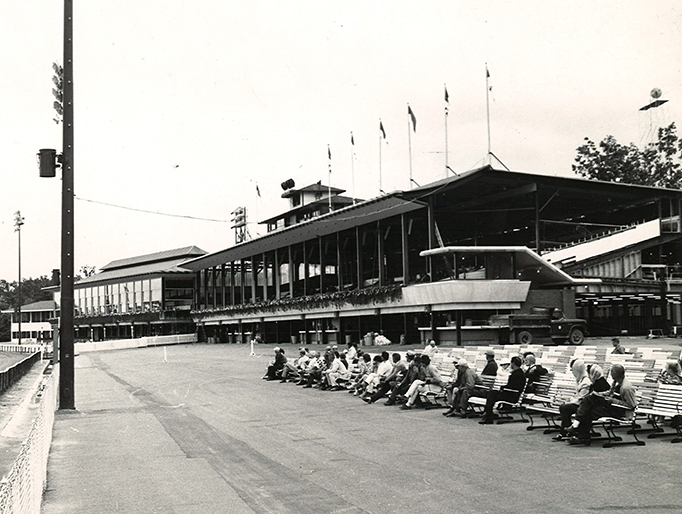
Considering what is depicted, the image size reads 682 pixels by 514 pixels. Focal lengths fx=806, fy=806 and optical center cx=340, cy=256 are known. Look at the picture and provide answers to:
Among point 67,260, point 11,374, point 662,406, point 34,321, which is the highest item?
point 67,260

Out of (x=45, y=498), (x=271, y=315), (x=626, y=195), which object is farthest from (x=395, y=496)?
(x=271, y=315)

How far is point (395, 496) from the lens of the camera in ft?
30.3

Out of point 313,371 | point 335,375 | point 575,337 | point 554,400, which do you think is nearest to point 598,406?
point 554,400

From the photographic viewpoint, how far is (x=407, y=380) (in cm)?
1894

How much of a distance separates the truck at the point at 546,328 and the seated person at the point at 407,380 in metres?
19.5

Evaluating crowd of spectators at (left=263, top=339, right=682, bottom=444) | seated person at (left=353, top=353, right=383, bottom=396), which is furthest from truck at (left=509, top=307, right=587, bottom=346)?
seated person at (left=353, top=353, right=383, bottom=396)

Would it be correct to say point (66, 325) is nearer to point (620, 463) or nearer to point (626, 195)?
point (620, 463)

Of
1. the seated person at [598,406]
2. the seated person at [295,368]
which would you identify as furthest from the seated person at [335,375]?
the seated person at [598,406]

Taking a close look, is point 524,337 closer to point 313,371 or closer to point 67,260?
point 313,371

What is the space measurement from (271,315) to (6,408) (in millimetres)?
42131

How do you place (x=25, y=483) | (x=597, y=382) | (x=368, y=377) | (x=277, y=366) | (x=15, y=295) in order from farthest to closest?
1. (x=15, y=295)
2. (x=277, y=366)
3. (x=368, y=377)
4. (x=597, y=382)
5. (x=25, y=483)

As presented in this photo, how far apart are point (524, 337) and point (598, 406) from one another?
25.8 meters

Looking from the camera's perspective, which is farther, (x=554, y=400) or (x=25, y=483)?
(x=554, y=400)

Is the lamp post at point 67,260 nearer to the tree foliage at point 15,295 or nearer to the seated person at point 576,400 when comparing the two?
the seated person at point 576,400
